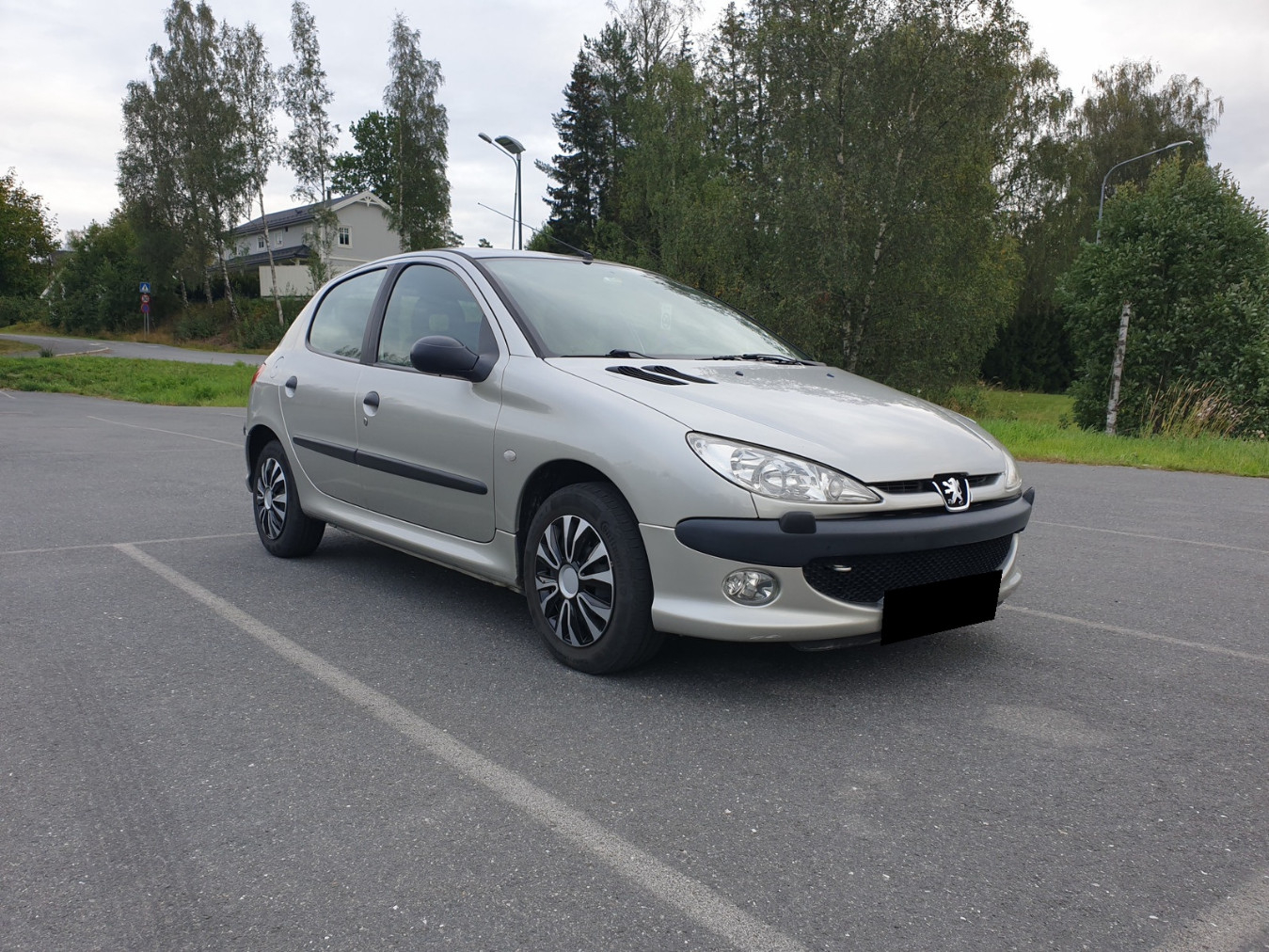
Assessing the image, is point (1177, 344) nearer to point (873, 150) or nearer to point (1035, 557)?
point (873, 150)

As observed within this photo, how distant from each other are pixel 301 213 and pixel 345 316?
71.0m

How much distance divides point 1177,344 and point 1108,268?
6.28 ft

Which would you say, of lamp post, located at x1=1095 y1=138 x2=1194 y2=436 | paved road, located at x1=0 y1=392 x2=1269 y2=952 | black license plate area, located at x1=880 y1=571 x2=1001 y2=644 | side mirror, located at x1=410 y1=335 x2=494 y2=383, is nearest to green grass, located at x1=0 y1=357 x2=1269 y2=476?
lamp post, located at x1=1095 y1=138 x2=1194 y2=436

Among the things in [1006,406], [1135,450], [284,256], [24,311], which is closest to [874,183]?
[1135,450]

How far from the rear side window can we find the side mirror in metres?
1.03

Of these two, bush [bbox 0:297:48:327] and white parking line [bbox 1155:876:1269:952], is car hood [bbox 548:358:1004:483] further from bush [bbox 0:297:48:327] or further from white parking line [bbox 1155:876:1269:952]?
bush [bbox 0:297:48:327]

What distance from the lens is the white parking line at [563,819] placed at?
7.18 ft

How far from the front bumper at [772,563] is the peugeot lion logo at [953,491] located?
0.28 feet

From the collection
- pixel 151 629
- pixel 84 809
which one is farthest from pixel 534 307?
pixel 84 809

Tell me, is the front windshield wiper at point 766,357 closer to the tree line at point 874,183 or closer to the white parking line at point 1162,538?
the white parking line at point 1162,538

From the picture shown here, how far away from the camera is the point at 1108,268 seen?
19406 mm

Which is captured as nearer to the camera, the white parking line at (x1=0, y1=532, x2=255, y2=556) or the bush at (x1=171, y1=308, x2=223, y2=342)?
the white parking line at (x1=0, y1=532, x2=255, y2=556)

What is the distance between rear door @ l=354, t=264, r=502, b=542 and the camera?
423 centimetres

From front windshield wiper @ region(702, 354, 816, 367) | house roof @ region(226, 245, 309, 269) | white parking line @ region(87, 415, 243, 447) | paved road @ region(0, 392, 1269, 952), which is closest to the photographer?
paved road @ region(0, 392, 1269, 952)
